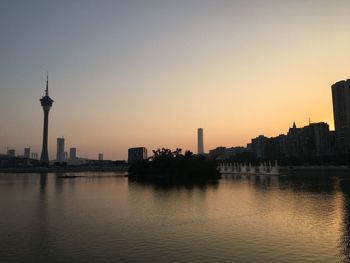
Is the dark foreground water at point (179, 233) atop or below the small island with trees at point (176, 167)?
below

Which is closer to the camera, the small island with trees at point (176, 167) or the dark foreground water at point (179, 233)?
the dark foreground water at point (179, 233)

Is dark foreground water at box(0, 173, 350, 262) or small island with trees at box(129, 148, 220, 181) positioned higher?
small island with trees at box(129, 148, 220, 181)

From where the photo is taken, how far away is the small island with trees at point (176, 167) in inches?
6176

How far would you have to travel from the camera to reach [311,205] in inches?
2283

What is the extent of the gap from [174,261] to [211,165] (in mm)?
135925

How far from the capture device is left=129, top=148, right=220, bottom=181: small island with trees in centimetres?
15688

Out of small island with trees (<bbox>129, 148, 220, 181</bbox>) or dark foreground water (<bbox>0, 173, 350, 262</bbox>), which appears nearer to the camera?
dark foreground water (<bbox>0, 173, 350, 262</bbox>)

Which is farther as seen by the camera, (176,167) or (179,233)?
(176,167)

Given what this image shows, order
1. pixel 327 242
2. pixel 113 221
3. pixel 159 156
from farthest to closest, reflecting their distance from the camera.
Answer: pixel 159 156, pixel 113 221, pixel 327 242

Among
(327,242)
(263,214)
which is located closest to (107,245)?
(327,242)

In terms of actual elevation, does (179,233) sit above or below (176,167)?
below

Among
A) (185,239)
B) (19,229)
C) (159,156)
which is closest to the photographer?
(185,239)

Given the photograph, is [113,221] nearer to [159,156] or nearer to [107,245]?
[107,245]

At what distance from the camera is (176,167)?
6531 inches
